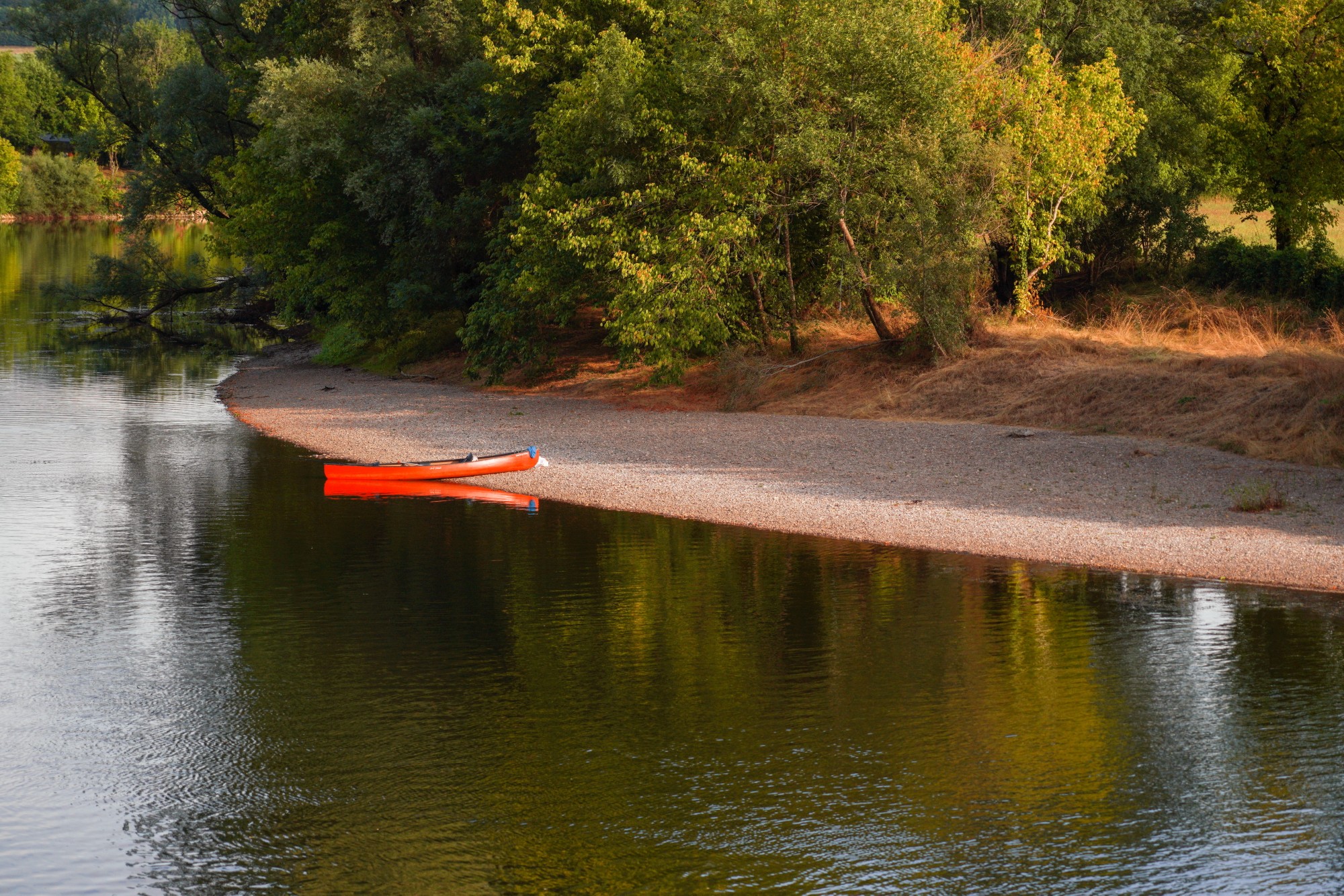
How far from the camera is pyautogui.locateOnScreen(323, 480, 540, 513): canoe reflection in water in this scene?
899 inches

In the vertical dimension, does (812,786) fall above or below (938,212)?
below

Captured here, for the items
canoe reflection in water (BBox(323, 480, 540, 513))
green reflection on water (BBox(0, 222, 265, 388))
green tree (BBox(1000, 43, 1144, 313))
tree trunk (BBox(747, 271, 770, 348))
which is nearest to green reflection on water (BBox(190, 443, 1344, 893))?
canoe reflection in water (BBox(323, 480, 540, 513))

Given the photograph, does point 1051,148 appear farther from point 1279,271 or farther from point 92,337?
point 92,337

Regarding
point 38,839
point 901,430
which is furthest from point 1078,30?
point 38,839

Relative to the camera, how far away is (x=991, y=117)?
103 feet

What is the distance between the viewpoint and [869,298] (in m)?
30.6

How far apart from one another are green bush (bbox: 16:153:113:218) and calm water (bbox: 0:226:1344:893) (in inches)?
4646

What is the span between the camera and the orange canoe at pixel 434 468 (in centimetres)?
2362

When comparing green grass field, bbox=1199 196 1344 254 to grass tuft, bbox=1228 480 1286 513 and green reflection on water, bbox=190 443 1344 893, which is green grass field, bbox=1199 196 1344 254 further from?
green reflection on water, bbox=190 443 1344 893

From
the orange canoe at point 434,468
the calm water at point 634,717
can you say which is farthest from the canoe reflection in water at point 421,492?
the calm water at point 634,717

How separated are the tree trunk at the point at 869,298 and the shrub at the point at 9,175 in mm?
110411

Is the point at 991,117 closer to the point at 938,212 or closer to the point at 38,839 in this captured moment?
the point at 938,212

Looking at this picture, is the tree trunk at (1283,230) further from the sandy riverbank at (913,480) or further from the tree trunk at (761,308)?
the sandy riverbank at (913,480)

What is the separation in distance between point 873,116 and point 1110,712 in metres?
19.2
